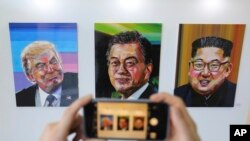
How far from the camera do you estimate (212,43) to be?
1.88m

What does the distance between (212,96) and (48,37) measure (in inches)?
54.5

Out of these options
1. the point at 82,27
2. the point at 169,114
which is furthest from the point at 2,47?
the point at 169,114

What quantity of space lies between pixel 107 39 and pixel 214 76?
90cm

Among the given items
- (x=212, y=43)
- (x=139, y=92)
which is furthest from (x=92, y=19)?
(x=212, y=43)

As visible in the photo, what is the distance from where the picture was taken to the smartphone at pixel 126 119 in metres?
0.63

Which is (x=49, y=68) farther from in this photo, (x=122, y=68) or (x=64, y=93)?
(x=122, y=68)

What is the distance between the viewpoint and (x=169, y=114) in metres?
0.62

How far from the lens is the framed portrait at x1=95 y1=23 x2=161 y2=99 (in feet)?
5.99

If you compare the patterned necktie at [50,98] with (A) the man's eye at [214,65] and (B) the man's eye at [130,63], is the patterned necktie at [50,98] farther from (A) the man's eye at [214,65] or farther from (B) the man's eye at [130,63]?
(A) the man's eye at [214,65]

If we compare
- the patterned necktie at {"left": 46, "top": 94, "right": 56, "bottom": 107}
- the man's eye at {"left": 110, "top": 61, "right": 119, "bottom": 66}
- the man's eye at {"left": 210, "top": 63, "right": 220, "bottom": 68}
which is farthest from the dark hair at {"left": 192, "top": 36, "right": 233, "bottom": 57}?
the patterned necktie at {"left": 46, "top": 94, "right": 56, "bottom": 107}

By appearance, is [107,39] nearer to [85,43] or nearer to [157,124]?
[85,43]

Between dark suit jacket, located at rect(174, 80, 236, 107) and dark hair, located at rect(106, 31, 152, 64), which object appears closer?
dark hair, located at rect(106, 31, 152, 64)

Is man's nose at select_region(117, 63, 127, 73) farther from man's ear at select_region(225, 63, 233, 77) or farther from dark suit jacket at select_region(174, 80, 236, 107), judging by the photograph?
man's ear at select_region(225, 63, 233, 77)

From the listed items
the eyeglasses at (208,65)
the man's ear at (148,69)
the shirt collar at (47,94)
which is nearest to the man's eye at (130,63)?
the man's ear at (148,69)
